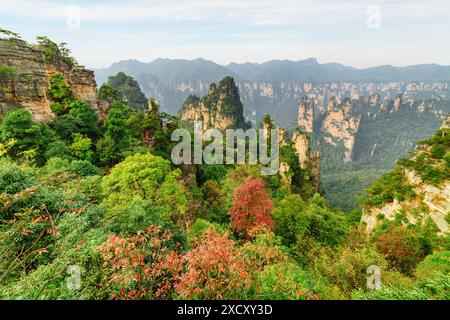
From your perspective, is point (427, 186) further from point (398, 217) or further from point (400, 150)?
point (400, 150)

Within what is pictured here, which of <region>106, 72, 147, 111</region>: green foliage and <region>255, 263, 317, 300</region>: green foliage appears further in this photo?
<region>106, 72, 147, 111</region>: green foliage

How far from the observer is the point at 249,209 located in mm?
13297

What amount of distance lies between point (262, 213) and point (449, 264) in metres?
8.72

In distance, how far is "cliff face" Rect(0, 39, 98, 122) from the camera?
17.4m

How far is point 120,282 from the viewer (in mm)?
4906

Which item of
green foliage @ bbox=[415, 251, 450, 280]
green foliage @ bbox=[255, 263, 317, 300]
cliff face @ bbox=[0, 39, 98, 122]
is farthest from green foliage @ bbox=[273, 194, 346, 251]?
cliff face @ bbox=[0, 39, 98, 122]

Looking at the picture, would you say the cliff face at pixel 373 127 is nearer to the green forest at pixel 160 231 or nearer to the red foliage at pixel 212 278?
the green forest at pixel 160 231

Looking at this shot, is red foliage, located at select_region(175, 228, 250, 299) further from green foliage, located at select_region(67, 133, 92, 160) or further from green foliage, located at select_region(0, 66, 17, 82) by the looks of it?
green foliage, located at select_region(0, 66, 17, 82)

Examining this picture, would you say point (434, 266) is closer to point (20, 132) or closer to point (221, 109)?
point (20, 132)

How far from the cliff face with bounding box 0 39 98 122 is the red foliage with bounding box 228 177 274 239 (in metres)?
16.8

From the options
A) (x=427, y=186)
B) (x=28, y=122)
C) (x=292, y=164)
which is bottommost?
(x=292, y=164)

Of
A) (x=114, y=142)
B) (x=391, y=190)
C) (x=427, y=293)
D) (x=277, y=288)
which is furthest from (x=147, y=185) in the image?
(x=391, y=190)

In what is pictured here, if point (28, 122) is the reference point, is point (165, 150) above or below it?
below

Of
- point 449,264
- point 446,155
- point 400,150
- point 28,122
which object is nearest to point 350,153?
point 400,150
